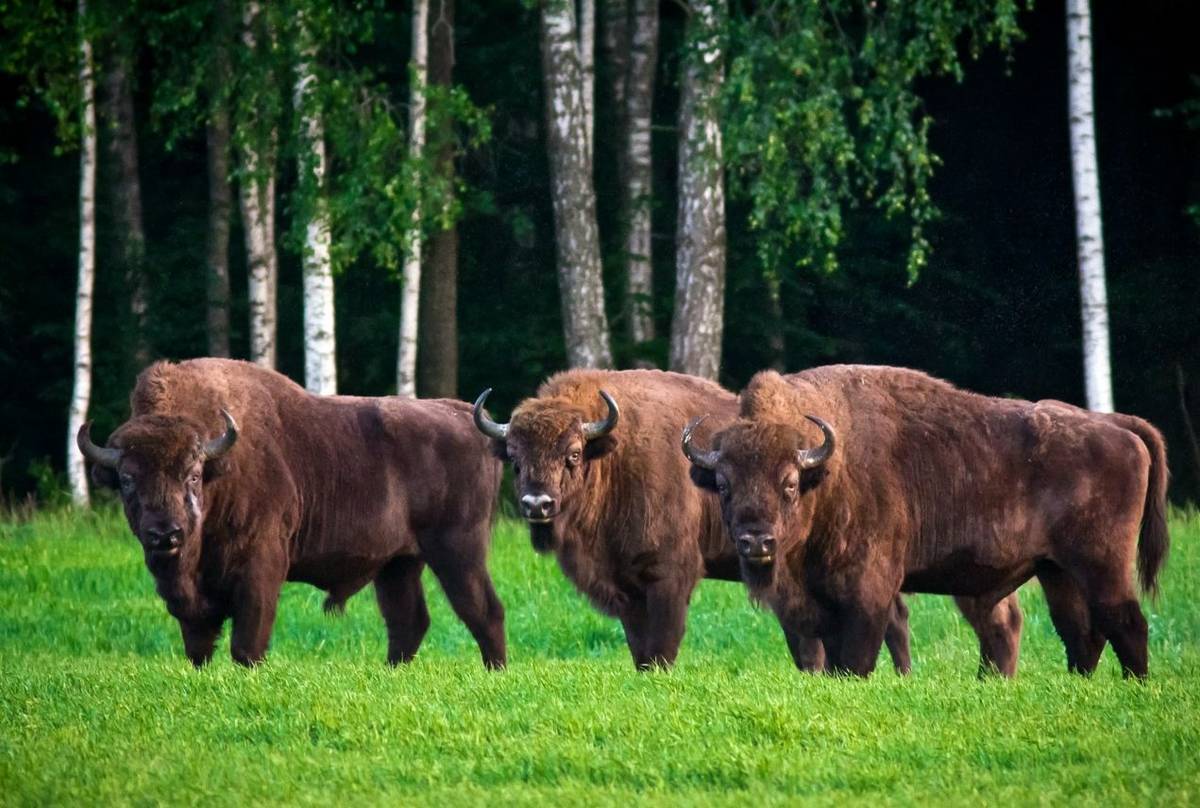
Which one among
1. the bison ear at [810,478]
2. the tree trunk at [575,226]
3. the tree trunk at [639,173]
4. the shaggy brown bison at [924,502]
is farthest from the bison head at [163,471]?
the tree trunk at [639,173]

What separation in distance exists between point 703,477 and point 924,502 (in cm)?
135

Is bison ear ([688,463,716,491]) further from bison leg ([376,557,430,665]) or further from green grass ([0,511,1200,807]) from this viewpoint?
bison leg ([376,557,430,665])

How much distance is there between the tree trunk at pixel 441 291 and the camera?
21781 mm

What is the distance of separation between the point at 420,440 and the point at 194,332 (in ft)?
49.9

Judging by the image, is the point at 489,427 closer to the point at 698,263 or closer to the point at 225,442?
the point at 225,442

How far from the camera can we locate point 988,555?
1068 cm

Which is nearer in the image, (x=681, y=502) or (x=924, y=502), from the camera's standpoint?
(x=924, y=502)

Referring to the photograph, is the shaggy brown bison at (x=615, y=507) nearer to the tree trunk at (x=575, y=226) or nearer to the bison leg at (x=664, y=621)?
the bison leg at (x=664, y=621)

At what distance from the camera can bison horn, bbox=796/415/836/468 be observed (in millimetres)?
10188

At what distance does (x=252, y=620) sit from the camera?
36.7 feet

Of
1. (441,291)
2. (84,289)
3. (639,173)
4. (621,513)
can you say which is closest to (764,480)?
(621,513)

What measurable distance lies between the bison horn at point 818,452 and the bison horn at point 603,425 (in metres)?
1.53

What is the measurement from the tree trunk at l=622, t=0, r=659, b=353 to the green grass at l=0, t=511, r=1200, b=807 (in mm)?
11113

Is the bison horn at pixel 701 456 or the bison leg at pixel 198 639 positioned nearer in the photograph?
the bison horn at pixel 701 456
